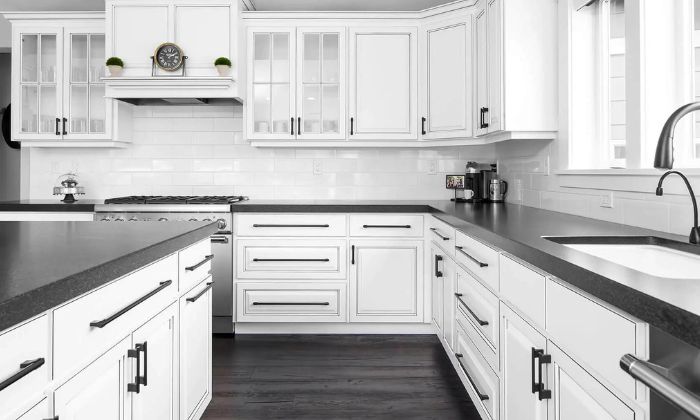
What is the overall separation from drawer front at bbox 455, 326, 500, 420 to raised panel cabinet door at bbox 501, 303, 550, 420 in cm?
11

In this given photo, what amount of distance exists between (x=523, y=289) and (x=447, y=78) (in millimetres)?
2405

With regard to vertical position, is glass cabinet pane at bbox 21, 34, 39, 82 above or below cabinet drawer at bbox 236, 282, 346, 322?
above

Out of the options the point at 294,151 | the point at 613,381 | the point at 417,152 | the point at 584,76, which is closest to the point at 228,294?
the point at 294,151

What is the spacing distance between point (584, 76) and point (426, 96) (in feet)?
4.00

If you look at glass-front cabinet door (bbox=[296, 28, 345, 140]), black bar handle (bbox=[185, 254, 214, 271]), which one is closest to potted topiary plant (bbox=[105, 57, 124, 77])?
glass-front cabinet door (bbox=[296, 28, 345, 140])

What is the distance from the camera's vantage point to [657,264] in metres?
1.62

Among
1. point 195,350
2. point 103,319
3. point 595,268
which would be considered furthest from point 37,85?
point 595,268

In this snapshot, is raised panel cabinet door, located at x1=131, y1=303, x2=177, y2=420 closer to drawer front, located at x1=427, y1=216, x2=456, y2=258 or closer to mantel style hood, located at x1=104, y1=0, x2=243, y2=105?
drawer front, located at x1=427, y1=216, x2=456, y2=258

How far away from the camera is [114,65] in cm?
370

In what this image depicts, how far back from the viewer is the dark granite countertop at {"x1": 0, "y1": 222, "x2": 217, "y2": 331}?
2.90ft

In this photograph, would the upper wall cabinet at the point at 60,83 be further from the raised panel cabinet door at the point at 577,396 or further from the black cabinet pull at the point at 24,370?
the raised panel cabinet door at the point at 577,396

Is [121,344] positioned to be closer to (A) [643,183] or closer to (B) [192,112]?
(A) [643,183]

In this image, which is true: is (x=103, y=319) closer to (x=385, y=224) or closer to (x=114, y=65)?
(x=385, y=224)

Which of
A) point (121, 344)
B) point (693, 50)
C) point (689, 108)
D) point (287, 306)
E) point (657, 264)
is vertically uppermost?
point (693, 50)
